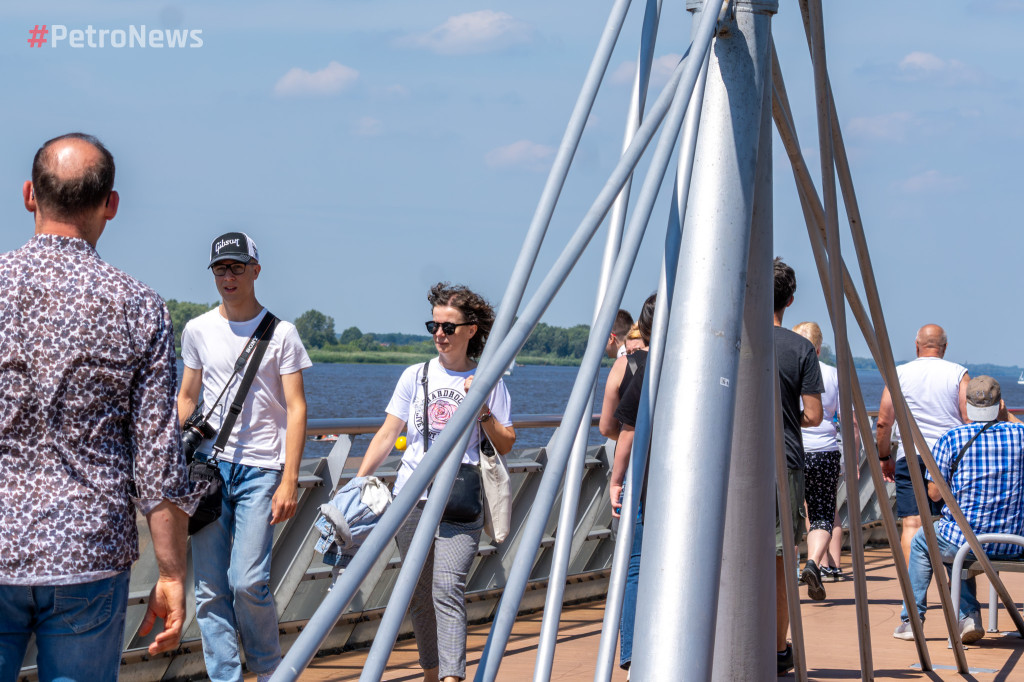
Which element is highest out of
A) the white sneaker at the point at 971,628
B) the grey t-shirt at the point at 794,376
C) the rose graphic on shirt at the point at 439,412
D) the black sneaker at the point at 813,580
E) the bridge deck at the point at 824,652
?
the grey t-shirt at the point at 794,376

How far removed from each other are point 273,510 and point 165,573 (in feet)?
6.94

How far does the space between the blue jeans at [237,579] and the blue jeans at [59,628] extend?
2042 mm

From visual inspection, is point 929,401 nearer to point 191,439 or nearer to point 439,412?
point 439,412

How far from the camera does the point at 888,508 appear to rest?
12.6 ft

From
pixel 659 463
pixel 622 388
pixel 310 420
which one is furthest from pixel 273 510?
pixel 659 463

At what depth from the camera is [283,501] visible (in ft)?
16.1

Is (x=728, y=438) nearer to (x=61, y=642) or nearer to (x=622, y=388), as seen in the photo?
(x=61, y=642)

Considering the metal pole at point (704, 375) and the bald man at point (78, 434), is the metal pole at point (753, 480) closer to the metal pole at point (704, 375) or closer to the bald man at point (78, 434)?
the metal pole at point (704, 375)

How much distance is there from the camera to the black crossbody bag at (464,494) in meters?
5.00

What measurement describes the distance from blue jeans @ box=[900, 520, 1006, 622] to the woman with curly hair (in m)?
2.65

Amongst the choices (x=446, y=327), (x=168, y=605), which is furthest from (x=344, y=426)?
(x=168, y=605)

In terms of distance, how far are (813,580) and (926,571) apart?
0.88 m

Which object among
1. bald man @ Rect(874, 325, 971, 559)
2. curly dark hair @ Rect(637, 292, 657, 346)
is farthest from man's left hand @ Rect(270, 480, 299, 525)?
bald man @ Rect(874, 325, 971, 559)

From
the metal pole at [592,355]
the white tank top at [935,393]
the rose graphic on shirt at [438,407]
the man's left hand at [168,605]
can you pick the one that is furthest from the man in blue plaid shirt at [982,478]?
the man's left hand at [168,605]
